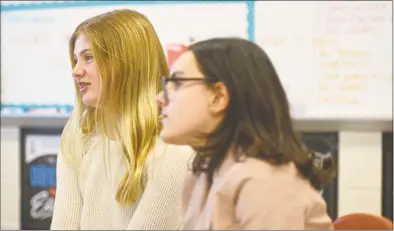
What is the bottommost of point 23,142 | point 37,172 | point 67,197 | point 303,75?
point 37,172

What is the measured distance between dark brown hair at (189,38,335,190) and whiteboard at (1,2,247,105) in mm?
1657

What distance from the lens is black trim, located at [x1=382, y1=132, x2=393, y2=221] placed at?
7.24 ft

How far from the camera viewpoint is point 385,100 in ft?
7.05

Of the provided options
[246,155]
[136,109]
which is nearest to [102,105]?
[136,109]

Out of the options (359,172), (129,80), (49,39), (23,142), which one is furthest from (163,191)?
(23,142)

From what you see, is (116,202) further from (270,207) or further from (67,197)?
(270,207)

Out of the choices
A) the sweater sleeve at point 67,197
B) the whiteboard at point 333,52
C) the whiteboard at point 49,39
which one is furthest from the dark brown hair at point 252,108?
the whiteboard at point 49,39

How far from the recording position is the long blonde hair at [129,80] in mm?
868

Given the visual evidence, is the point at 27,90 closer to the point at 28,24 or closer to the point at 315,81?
the point at 28,24

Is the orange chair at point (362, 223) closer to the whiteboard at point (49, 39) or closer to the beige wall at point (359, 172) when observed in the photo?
the beige wall at point (359, 172)

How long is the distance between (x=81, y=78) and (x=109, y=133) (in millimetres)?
126

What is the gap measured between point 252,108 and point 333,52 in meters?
1.66

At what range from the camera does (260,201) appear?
1.92 feet

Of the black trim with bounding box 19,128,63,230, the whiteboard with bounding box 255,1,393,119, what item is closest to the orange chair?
the whiteboard with bounding box 255,1,393,119
